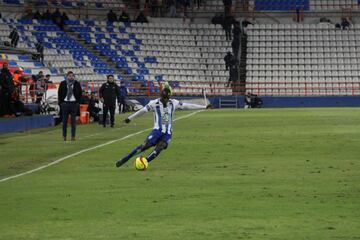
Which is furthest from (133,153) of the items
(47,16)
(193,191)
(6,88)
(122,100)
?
(47,16)

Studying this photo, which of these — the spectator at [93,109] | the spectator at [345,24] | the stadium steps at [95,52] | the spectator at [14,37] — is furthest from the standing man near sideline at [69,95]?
the spectator at [345,24]

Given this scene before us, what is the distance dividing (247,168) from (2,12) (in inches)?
1782

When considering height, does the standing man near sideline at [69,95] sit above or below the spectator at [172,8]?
below

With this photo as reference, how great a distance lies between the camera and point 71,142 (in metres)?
27.8

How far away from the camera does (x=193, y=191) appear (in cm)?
1473

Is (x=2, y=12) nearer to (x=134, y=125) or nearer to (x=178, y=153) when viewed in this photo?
(x=134, y=125)

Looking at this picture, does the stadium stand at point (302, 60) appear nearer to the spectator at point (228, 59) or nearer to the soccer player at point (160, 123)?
the spectator at point (228, 59)

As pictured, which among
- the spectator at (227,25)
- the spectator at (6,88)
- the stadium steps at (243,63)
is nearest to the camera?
the spectator at (6,88)

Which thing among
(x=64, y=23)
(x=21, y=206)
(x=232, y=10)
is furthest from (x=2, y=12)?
(x=21, y=206)

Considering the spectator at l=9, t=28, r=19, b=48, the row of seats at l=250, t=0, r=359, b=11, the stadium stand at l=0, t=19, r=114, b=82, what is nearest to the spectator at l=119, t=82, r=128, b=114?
the stadium stand at l=0, t=19, r=114, b=82

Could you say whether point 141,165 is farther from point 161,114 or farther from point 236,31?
point 236,31

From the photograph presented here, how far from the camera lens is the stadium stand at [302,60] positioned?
214 ft

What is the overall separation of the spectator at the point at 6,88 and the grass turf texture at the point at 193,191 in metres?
5.56

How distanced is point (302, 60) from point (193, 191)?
175 ft
